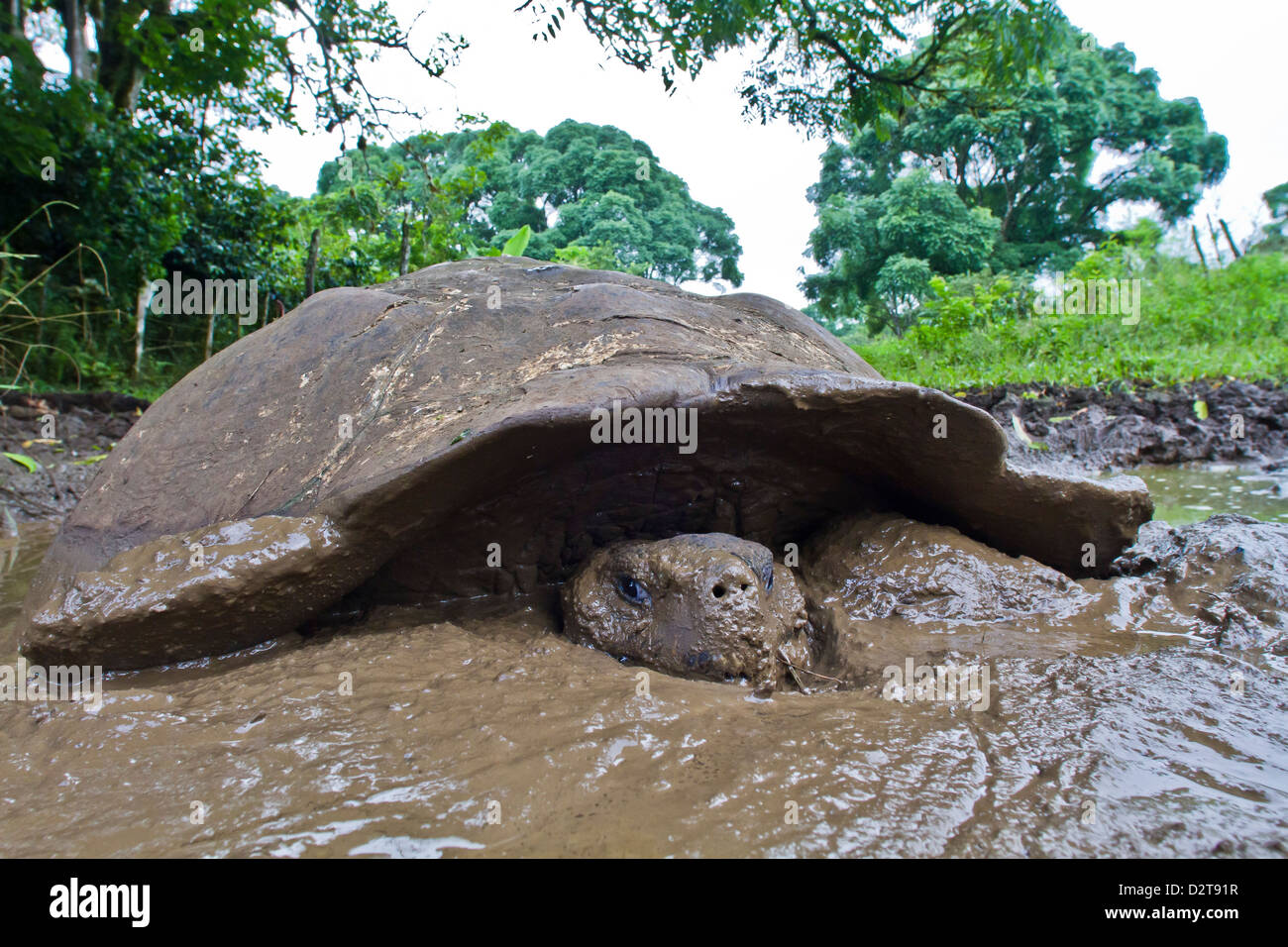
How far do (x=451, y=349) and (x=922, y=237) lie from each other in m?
23.3

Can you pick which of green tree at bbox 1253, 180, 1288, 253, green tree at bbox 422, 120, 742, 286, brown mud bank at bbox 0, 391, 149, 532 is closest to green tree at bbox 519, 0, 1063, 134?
brown mud bank at bbox 0, 391, 149, 532

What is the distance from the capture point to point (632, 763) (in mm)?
1091

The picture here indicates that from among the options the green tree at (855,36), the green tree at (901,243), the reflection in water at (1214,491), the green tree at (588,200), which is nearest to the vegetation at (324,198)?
the green tree at (855,36)

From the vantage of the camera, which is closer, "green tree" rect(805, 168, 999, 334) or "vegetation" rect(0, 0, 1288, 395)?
"vegetation" rect(0, 0, 1288, 395)

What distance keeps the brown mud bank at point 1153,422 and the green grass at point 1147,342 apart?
50 centimetres

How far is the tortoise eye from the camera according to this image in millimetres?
1704

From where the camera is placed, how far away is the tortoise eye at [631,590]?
1.70m

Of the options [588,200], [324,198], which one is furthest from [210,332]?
[588,200]

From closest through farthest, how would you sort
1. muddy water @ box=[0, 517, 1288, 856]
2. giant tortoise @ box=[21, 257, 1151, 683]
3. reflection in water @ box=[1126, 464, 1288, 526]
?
muddy water @ box=[0, 517, 1288, 856], giant tortoise @ box=[21, 257, 1151, 683], reflection in water @ box=[1126, 464, 1288, 526]

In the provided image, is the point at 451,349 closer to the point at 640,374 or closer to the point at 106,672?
the point at 640,374

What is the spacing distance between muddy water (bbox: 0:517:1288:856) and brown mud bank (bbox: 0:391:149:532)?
14.8ft

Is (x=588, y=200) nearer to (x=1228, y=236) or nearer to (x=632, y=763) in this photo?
(x=1228, y=236)

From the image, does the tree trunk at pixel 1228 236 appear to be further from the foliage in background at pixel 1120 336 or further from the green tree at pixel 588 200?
the green tree at pixel 588 200

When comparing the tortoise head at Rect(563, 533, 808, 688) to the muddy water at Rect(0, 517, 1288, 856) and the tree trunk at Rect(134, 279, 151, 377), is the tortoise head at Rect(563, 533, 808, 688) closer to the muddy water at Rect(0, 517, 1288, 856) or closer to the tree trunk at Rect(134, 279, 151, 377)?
the muddy water at Rect(0, 517, 1288, 856)
